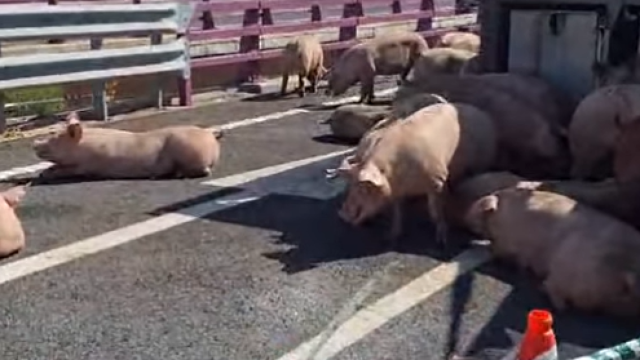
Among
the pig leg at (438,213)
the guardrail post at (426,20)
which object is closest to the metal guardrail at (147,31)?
the guardrail post at (426,20)

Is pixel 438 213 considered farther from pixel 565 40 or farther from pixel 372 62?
pixel 372 62

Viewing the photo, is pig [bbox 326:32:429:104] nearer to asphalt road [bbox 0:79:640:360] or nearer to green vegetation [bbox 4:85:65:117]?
green vegetation [bbox 4:85:65:117]

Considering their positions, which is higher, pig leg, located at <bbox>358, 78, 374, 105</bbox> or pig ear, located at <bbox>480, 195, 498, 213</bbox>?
pig ear, located at <bbox>480, 195, 498, 213</bbox>

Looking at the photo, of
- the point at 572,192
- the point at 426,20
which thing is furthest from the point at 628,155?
the point at 426,20

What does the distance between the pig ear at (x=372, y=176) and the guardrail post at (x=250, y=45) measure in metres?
6.59

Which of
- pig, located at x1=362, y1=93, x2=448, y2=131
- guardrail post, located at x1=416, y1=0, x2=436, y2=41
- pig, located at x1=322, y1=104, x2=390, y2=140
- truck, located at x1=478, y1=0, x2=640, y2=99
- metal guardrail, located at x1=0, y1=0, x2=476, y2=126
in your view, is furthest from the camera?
guardrail post, located at x1=416, y1=0, x2=436, y2=41

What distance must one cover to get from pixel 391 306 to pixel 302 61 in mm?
7422

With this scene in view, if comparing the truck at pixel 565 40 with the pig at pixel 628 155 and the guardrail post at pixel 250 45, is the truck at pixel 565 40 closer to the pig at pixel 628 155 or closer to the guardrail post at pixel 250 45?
the pig at pixel 628 155

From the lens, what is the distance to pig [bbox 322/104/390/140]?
8.88m

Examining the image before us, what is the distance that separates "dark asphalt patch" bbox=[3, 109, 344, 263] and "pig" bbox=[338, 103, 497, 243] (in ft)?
3.99

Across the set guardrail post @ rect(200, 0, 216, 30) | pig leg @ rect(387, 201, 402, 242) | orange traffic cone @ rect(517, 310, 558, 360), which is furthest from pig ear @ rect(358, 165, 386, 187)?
guardrail post @ rect(200, 0, 216, 30)

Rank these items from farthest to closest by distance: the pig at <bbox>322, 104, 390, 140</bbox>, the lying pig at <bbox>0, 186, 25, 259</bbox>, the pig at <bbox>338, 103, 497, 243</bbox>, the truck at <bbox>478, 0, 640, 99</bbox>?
the pig at <bbox>322, 104, 390, 140</bbox>
the truck at <bbox>478, 0, 640, 99</bbox>
the pig at <bbox>338, 103, 497, 243</bbox>
the lying pig at <bbox>0, 186, 25, 259</bbox>

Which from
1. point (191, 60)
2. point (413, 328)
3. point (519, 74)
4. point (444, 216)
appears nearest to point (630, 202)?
point (444, 216)

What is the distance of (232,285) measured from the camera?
204 inches
